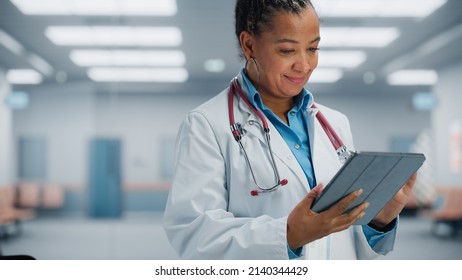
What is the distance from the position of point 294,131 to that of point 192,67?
483 cm

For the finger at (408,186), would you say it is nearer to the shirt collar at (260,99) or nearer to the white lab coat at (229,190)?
the white lab coat at (229,190)

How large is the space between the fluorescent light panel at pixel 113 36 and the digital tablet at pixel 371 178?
3.79 metres

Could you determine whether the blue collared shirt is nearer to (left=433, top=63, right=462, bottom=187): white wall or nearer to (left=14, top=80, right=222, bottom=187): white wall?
(left=14, top=80, right=222, bottom=187): white wall

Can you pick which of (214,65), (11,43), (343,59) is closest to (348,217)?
(343,59)

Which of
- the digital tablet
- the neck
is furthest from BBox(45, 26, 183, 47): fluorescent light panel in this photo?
the digital tablet

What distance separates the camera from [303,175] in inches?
36.8

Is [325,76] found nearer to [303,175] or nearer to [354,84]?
[354,84]

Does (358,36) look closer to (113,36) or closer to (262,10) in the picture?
(113,36)

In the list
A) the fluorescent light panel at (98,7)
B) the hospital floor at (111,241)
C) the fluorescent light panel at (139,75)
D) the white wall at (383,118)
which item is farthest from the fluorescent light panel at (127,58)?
the white wall at (383,118)

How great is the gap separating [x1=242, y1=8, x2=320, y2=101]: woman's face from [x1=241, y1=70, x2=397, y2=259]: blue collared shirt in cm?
4

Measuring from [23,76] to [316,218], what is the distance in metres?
4.76

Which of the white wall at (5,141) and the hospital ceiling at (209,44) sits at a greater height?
the hospital ceiling at (209,44)

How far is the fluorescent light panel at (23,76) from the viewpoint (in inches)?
187

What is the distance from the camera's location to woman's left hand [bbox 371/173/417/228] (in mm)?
911
